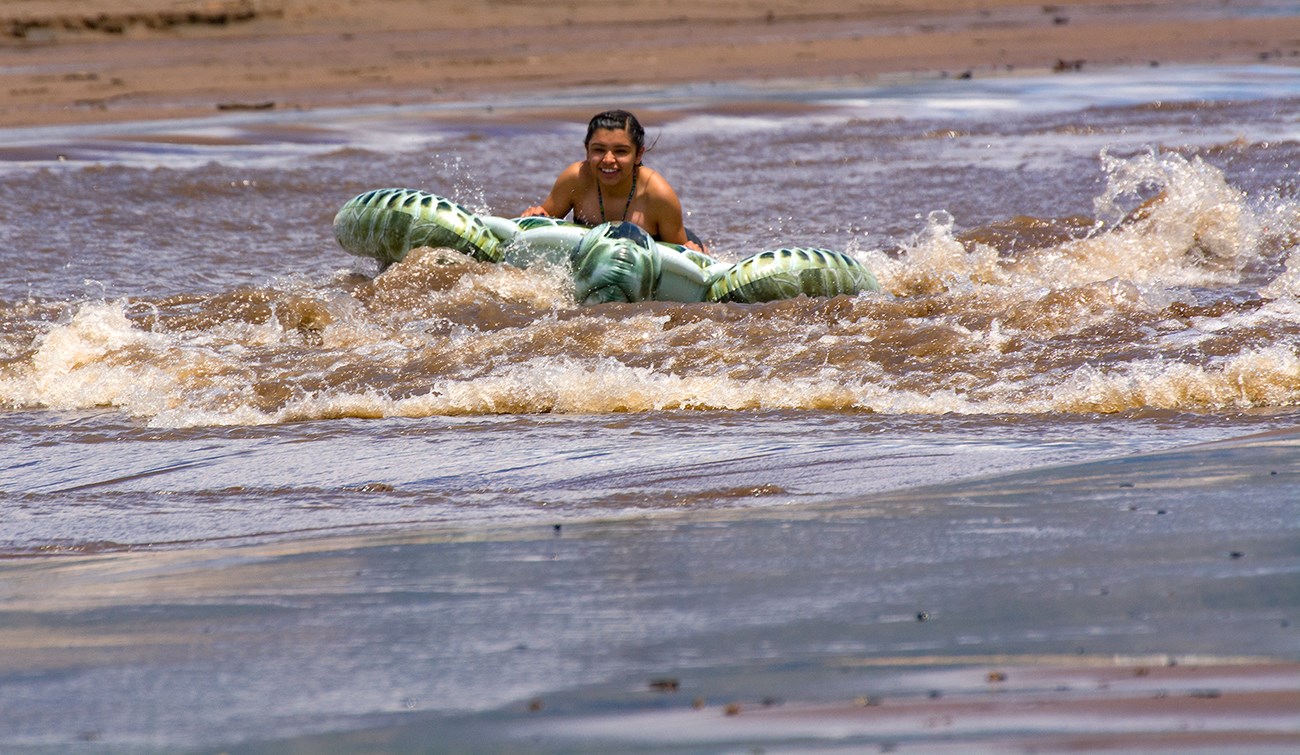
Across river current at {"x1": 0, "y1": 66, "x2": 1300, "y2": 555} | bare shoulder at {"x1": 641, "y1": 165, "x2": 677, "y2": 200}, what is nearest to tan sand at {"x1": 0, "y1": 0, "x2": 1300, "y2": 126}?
river current at {"x1": 0, "y1": 66, "x2": 1300, "y2": 555}

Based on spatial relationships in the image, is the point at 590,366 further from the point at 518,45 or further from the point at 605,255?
the point at 518,45

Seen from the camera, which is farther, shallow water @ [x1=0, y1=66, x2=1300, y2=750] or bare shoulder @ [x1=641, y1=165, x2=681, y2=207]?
bare shoulder @ [x1=641, y1=165, x2=681, y2=207]

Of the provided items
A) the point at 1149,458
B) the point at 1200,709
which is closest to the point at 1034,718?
the point at 1200,709

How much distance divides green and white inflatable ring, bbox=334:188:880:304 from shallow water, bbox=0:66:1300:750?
19cm

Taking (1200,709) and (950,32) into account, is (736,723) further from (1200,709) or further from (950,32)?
(950,32)

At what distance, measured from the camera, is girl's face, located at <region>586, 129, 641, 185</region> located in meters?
8.50

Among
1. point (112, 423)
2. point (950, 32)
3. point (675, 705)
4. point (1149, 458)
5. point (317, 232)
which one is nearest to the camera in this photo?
point (675, 705)

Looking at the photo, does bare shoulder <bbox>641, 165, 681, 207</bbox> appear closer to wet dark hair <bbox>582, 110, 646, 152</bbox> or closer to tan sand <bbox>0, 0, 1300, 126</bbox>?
wet dark hair <bbox>582, 110, 646, 152</bbox>

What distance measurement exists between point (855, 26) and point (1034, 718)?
1114 inches

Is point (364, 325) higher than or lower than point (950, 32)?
lower

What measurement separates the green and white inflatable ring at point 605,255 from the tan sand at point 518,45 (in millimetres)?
11447

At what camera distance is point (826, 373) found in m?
6.31

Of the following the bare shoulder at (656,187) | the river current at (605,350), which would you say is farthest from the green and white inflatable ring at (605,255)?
the bare shoulder at (656,187)

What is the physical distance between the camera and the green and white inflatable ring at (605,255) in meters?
7.92
